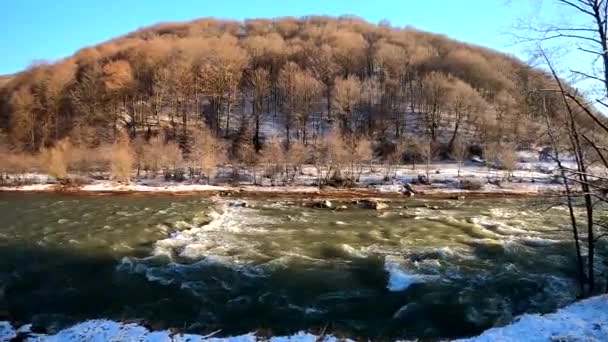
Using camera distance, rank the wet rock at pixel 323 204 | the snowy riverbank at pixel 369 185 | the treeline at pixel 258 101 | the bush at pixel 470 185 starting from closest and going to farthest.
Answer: the wet rock at pixel 323 204
the snowy riverbank at pixel 369 185
the bush at pixel 470 185
the treeline at pixel 258 101

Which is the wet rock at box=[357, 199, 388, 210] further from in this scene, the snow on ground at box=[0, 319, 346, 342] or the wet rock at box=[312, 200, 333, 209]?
the snow on ground at box=[0, 319, 346, 342]

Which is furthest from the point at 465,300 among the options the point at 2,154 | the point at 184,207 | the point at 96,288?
the point at 2,154

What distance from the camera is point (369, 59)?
107 meters

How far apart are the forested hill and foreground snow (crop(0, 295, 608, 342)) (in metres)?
52.0

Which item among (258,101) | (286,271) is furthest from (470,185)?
(258,101)

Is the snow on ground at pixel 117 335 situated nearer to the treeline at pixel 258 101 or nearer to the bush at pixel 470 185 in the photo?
the bush at pixel 470 185

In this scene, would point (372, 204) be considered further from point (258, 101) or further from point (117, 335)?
point (258, 101)

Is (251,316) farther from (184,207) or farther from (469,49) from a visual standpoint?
(469,49)

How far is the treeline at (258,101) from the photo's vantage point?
67875mm

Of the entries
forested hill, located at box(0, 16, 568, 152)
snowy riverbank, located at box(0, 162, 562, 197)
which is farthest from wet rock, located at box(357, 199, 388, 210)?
forested hill, located at box(0, 16, 568, 152)

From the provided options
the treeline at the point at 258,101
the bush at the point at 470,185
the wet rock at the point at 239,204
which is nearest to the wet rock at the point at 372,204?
the wet rock at the point at 239,204

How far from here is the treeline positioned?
67875 millimetres

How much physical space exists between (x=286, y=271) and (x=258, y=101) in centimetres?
6677

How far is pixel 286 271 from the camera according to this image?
17.1 metres
